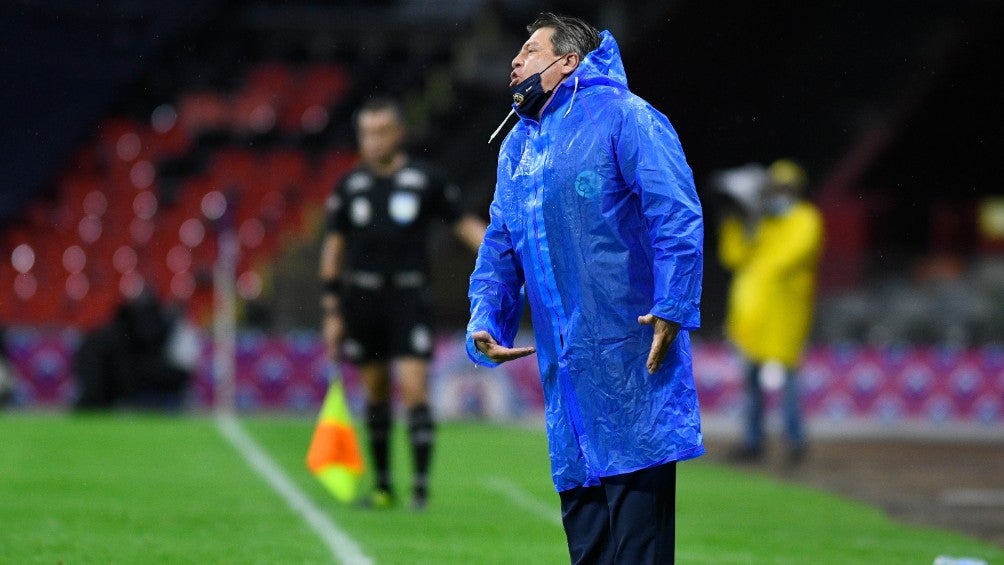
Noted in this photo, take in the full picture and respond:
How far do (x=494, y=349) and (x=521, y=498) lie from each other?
5578 mm

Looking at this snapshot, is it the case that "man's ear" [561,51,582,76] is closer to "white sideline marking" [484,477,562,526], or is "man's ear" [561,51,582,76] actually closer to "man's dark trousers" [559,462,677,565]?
"man's dark trousers" [559,462,677,565]

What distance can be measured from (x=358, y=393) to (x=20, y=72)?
10693 millimetres

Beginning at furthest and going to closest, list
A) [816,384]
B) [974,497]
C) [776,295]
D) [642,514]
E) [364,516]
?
[816,384]
[776,295]
[974,497]
[364,516]
[642,514]

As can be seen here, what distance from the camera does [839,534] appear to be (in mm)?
9023

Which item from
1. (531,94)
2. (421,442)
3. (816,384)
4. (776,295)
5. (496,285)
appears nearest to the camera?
(531,94)

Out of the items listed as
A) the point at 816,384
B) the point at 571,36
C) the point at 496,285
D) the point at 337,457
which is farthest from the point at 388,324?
the point at 816,384

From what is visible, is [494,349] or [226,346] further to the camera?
[226,346]

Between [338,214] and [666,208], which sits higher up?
[338,214]

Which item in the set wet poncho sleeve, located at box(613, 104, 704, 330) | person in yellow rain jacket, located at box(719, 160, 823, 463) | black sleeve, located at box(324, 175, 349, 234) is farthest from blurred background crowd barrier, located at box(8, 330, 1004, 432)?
wet poncho sleeve, located at box(613, 104, 704, 330)

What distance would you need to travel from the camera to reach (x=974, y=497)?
11680mm

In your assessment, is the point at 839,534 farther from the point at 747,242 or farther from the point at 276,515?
the point at 747,242

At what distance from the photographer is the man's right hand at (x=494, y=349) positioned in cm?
511

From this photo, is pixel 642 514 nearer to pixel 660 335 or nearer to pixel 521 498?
pixel 660 335

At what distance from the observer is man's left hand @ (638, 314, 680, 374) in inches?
187
